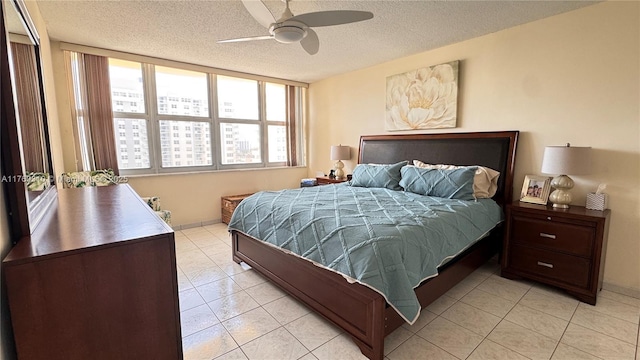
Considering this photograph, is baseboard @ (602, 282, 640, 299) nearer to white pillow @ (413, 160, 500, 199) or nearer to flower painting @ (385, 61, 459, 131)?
white pillow @ (413, 160, 500, 199)

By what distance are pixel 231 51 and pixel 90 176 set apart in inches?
89.3

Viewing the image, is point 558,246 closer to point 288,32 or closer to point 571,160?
point 571,160

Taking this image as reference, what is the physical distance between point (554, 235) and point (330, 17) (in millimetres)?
2565

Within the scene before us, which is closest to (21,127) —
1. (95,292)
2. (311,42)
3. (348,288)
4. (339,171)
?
(95,292)

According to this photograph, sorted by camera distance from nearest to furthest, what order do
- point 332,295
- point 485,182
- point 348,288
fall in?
point 348,288 → point 332,295 → point 485,182

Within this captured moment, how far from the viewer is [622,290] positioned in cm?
249

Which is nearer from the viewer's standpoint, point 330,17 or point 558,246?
point 330,17

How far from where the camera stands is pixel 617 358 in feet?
5.66

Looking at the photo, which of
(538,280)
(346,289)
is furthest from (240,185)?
(538,280)

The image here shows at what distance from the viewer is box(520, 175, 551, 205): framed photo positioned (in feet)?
9.00

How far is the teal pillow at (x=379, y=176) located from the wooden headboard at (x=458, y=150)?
290mm

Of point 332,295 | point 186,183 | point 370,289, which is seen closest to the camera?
point 370,289

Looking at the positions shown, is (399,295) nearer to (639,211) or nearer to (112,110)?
(639,211)

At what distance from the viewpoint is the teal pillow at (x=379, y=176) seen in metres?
3.52
